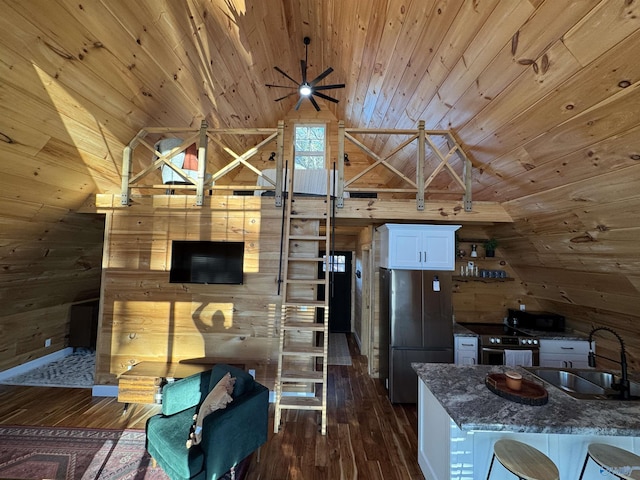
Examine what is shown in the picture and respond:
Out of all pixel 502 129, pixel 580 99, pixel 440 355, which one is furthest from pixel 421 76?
pixel 440 355

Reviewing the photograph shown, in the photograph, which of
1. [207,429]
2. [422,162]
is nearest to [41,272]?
[207,429]

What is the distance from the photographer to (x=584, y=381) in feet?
7.41

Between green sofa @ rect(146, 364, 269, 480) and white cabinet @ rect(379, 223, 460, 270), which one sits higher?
white cabinet @ rect(379, 223, 460, 270)

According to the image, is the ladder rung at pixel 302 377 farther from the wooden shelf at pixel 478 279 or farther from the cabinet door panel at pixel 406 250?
the wooden shelf at pixel 478 279

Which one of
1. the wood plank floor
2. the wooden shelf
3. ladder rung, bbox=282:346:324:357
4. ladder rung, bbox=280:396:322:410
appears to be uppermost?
the wooden shelf

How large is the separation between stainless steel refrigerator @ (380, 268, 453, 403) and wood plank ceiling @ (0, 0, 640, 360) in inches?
52.3

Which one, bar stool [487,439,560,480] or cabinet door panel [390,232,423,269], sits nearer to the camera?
bar stool [487,439,560,480]

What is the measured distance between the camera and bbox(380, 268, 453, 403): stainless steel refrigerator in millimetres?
3580

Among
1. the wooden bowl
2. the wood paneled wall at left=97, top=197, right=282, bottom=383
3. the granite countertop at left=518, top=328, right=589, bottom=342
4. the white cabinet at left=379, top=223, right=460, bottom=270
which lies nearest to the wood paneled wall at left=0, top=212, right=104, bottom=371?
the wood paneled wall at left=97, top=197, right=282, bottom=383

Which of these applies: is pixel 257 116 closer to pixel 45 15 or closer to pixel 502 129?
pixel 45 15

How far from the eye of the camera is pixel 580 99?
188cm

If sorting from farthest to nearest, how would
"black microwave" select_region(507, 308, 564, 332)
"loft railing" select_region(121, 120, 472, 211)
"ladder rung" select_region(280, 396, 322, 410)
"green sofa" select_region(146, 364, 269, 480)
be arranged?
"black microwave" select_region(507, 308, 564, 332)
"loft railing" select_region(121, 120, 472, 211)
"ladder rung" select_region(280, 396, 322, 410)
"green sofa" select_region(146, 364, 269, 480)

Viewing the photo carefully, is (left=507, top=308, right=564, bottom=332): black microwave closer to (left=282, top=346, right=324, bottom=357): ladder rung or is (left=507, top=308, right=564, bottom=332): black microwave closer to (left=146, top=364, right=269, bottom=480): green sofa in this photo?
(left=282, top=346, right=324, bottom=357): ladder rung

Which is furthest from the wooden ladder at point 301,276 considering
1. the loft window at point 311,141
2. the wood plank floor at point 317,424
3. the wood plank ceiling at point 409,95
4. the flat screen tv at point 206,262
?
the loft window at point 311,141
